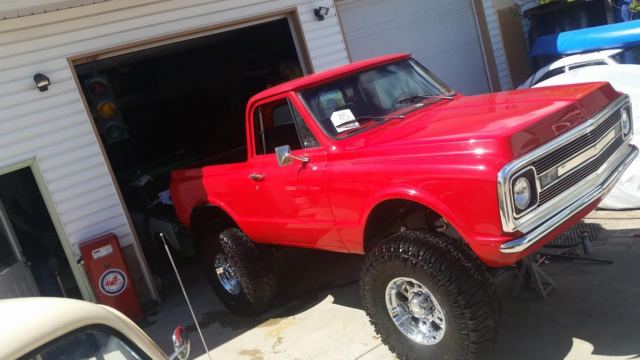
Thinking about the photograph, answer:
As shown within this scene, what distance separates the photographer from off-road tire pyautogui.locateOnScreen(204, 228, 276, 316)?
533 cm

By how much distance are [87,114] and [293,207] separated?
3486 millimetres

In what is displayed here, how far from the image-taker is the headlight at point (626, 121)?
411cm

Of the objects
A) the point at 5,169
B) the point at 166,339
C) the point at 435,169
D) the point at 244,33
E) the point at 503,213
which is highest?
the point at 244,33

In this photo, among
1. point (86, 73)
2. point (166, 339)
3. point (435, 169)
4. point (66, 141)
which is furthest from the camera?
point (86, 73)

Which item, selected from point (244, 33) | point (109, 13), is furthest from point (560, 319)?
point (244, 33)

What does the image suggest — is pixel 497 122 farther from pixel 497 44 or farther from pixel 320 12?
pixel 497 44

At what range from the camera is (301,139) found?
→ 4492 mm

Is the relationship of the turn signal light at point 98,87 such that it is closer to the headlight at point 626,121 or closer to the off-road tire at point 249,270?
the off-road tire at point 249,270

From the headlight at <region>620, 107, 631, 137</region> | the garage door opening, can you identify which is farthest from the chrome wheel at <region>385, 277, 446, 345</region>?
the garage door opening

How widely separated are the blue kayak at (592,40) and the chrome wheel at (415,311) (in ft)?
21.3

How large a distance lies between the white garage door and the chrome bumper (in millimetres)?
5734

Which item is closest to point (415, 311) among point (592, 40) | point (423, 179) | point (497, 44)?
point (423, 179)

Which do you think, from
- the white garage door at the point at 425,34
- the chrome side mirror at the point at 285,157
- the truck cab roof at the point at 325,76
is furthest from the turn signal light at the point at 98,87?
the chrome side mirror at the point at 285,157

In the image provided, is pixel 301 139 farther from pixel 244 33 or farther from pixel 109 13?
pixel 244 33
